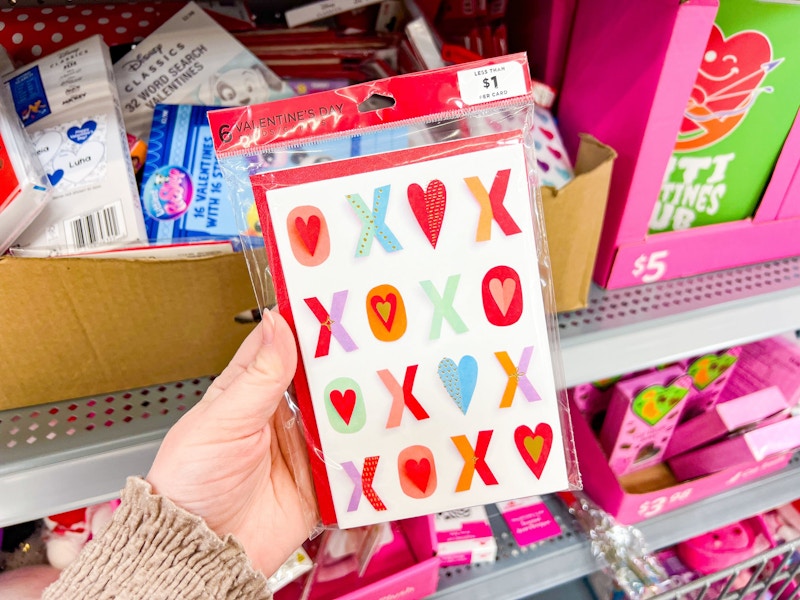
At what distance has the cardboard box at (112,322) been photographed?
59cm

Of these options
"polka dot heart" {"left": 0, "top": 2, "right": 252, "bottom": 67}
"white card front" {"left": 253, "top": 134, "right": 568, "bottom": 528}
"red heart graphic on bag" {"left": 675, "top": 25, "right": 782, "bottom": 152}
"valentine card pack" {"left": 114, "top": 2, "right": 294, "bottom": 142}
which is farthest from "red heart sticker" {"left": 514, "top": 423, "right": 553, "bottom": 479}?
"polka dot heart" {"left": 0, "top": 2, "right": 252, "bottom": 67}

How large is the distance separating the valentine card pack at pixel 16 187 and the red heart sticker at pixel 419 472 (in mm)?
502

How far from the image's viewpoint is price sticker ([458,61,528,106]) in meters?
0.54

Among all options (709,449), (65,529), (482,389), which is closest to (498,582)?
(709,449)

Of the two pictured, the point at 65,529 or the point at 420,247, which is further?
the point at 65,529

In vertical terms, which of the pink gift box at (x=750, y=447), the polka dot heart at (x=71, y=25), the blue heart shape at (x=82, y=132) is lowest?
the pink gift box at (x=750, y=447)

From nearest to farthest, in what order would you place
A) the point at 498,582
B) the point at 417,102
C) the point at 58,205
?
the point at 417,102
the point at 58,205
the point at 498,582

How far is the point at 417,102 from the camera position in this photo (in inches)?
21.3

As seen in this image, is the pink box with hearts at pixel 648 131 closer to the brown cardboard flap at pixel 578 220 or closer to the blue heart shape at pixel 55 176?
the brown cardboard flap at pixel 578 220

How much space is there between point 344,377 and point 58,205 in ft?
1.32

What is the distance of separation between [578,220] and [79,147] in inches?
24.6

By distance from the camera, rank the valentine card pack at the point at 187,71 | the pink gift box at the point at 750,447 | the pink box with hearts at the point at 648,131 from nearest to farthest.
Answer: the pink box with hearts at the point at 648,131
the valentine card pack at the point at 187,71
the pink gift box at the point at 750,447

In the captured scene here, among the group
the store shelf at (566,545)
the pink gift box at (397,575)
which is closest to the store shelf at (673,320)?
the pink gift box at (397,575)

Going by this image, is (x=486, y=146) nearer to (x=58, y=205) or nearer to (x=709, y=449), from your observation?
(x=58, y=205)
